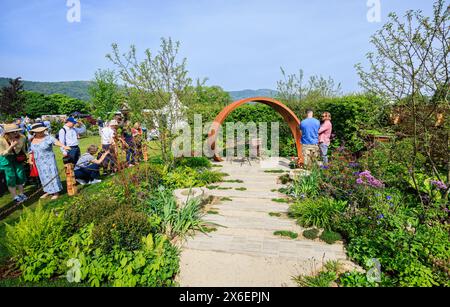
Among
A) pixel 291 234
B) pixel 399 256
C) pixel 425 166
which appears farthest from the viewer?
pixel 425 166

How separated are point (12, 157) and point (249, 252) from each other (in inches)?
224

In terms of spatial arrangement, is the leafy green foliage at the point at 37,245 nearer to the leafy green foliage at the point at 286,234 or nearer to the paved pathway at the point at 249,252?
the paved pathway at the point at 249,252

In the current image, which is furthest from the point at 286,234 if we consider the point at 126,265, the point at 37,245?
the point at 37,245

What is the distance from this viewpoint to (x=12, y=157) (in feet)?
17.6

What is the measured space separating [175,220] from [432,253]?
11.4ft

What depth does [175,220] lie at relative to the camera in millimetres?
3947

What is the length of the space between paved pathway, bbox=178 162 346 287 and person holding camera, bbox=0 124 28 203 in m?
4.53

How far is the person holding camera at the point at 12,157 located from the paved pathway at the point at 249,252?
453 centimetres

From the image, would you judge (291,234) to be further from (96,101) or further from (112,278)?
(96,101)

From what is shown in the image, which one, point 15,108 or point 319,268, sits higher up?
point 15,108

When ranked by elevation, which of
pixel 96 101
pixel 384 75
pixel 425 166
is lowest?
pixel 425 166


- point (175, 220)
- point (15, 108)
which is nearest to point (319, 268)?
point (175, 220)

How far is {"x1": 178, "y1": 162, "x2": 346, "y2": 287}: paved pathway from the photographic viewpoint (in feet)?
9.18

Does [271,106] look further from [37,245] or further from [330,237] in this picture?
[37,245]
